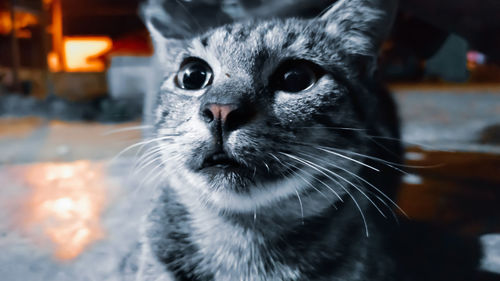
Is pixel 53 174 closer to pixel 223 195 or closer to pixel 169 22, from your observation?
pixel 169 22

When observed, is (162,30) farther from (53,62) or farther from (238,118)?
(53,62)

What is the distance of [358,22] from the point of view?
0.84 metres

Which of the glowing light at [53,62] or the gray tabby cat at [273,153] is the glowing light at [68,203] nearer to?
the gray tabby cat at [273,153]

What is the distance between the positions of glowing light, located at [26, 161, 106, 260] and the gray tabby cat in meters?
0.20

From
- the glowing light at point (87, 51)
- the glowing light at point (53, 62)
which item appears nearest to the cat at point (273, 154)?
the glowing light at point (87, 51)

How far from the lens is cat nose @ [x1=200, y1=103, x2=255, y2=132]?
65 cm

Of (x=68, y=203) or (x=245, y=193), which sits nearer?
(x=245, y=193)

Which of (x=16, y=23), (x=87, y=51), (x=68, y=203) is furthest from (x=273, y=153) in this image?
(x=16, y=23)

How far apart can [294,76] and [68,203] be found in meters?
0.80

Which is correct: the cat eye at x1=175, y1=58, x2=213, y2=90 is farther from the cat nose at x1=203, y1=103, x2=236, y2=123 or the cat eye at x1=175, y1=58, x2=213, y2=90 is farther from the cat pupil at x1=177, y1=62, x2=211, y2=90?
the cat nose at x1=203, y1=103, x2=236, y2=123

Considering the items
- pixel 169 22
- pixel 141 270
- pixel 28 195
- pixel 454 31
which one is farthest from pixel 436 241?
pixel 28 195

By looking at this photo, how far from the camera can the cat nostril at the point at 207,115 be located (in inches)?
26.1

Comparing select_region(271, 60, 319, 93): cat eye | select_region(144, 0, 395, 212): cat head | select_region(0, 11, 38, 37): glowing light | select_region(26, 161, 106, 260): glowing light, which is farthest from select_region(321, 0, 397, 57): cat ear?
select_region(0, 11, 38, 37): glowing light

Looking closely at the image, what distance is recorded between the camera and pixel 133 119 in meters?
1.38
